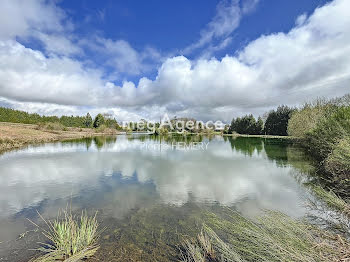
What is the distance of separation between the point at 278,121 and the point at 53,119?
82.7 meters

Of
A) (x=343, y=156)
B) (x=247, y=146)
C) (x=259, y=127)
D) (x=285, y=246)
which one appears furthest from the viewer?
(x=259, y=127)

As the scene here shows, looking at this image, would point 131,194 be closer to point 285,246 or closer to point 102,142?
point 285,246

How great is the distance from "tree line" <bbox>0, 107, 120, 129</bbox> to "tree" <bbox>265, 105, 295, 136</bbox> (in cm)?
5693

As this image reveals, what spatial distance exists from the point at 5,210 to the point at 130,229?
4510 millimetres

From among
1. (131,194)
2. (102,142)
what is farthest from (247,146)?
(102,142)

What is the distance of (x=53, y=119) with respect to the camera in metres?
71.9

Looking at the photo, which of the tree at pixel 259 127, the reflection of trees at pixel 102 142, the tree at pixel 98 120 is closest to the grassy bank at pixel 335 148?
the reflection of trees at pixel 102 142

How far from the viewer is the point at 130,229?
188 inches

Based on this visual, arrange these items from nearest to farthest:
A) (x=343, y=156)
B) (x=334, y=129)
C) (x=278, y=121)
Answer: (x=343, y=156)
(x=334, y=129)
(x=278, y=121)

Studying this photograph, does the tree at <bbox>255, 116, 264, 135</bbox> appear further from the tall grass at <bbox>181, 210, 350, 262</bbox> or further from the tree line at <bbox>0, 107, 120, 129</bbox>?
the tall grass at <bbox>181, 210, 350, 262</bbox>

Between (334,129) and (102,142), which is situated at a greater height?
(334,129)

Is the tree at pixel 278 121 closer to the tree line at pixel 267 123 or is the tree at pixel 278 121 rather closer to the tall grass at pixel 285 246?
the tree line at pixel 267 123

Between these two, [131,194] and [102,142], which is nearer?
[131,194]

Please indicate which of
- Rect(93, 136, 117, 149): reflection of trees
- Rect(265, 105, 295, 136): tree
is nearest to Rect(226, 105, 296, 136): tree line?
Answer: Rect(265, 105, 295, 136): tree
